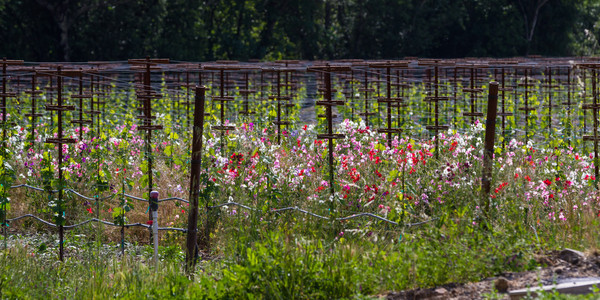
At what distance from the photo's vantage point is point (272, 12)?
3816 centimetres

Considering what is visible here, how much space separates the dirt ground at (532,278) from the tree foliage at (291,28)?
2612cm

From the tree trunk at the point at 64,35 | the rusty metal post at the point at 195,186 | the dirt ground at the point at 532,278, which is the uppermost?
the tree trunk at the point at 64,35

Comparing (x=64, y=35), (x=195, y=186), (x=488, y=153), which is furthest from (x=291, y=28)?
(x=195, y=186)

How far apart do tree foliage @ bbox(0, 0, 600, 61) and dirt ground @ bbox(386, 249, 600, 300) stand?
26.1 m

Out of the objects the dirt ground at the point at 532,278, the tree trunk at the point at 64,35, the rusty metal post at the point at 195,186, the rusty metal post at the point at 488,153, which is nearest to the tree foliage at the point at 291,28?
the tree trunk at the point at 64,35

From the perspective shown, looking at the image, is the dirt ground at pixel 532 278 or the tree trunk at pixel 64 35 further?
the tree trunk at pixel 64 35

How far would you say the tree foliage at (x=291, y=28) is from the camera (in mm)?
32094

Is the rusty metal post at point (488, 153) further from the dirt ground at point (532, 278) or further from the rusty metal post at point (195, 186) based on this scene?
the rusty metal post at point (195, 186)

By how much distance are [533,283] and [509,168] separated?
2.62 meters

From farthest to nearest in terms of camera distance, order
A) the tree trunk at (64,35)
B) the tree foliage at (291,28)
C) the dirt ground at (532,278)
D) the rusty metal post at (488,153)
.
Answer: the tree foliage at (291,28), the tree trunk at (64,35), the rusty metal post at (488,153), the dirt ground at (532,278)

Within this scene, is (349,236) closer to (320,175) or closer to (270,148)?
(320,175)

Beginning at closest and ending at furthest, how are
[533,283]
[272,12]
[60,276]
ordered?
[533,283] → [60,276] → [272,12]

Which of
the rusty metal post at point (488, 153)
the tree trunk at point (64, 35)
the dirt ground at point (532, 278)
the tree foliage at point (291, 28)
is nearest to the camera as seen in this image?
the dirt ground at point (532, 278)

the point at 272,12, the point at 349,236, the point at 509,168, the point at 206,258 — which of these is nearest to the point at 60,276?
the point at 206,258
